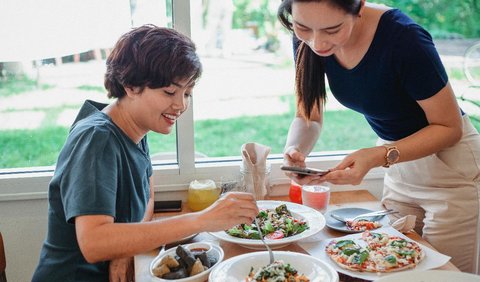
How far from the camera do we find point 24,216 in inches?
85.4

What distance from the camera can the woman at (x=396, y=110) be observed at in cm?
154

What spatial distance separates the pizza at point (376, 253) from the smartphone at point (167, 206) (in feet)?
2.39

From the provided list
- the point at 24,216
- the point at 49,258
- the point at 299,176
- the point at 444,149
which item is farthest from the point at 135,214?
the point at 444,149

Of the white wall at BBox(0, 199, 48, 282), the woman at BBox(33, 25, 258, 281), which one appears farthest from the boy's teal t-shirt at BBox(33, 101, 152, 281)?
the white wall at BBox(0, 199, 48, 282)

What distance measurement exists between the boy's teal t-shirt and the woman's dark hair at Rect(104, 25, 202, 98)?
0.15 metres

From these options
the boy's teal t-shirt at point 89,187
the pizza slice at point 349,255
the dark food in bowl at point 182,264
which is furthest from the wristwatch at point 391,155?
the boy's teal t-shirt at point 89,187

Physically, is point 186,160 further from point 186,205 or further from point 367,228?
point 367,228

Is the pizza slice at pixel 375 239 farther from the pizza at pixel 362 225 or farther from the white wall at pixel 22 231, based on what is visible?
the white wall at pixel 22 231

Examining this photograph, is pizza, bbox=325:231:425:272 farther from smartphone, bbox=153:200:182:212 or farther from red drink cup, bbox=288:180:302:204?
smartphone, bbox=153:200:182:212

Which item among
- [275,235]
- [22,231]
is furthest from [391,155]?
[22,231]

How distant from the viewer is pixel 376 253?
143 cm

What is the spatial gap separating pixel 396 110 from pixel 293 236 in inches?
21.0

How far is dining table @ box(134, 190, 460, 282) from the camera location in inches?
56.0

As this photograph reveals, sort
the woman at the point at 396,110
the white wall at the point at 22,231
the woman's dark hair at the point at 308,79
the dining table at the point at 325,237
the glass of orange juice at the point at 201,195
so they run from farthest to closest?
1. the white wall at the point at 22,231
2. the glass of orange juice at the point at 201,195
3. the woman's dark hair at the point at 308,79
4. the woman at the point at 396,110
5. the dining table at the point at 325,237
